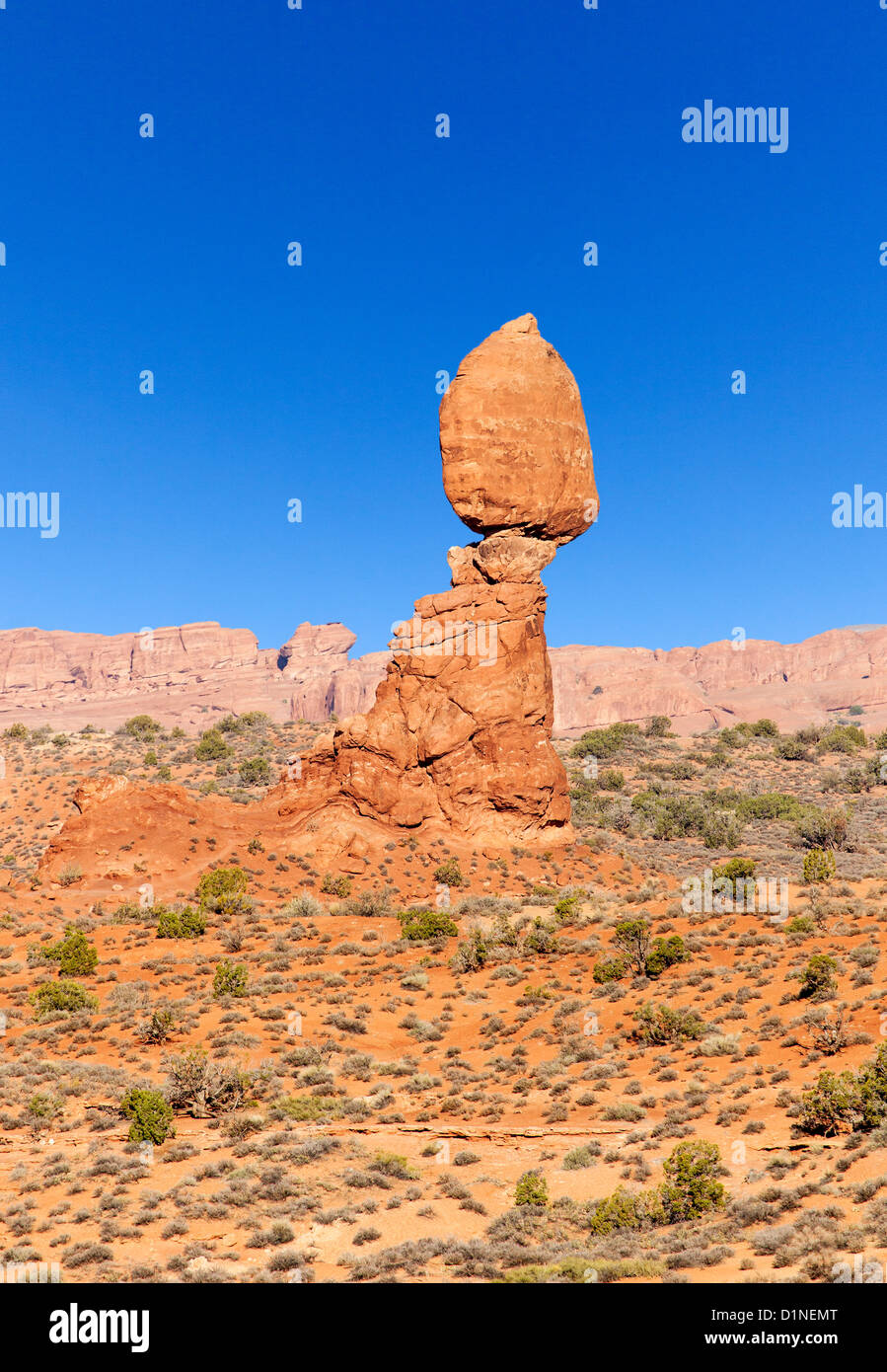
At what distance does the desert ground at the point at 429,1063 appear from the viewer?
1101 cm

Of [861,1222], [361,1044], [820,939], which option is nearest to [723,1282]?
[861,1222]

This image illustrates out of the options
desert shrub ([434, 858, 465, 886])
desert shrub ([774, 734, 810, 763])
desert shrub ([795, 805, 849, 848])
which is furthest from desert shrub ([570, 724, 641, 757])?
desert shrub ([434, 858, 465, 886])

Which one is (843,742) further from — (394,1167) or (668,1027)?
(394,1167)

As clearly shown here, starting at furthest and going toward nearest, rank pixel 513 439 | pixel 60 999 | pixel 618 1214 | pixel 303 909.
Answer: pixel 513 439
pixel 303 909
pixel 60 999
pixel 618 1214

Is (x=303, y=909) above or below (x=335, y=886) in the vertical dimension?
below

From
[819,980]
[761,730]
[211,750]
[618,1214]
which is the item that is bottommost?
[618,1214]

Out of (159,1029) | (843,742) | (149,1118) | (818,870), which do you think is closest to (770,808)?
(843,742)

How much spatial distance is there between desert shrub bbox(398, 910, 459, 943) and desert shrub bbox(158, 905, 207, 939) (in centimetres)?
594

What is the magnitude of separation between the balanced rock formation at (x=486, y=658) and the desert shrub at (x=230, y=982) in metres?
12.9

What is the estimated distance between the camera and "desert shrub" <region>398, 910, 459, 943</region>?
27172mm

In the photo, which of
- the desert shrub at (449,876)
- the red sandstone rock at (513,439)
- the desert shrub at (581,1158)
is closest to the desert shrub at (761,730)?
the red sandstone rock at (513,439)

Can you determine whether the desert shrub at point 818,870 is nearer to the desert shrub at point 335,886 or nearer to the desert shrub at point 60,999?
the desert shrub at point 335,886

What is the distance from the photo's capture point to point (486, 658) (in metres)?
36.6

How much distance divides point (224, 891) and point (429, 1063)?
13.2 meters
